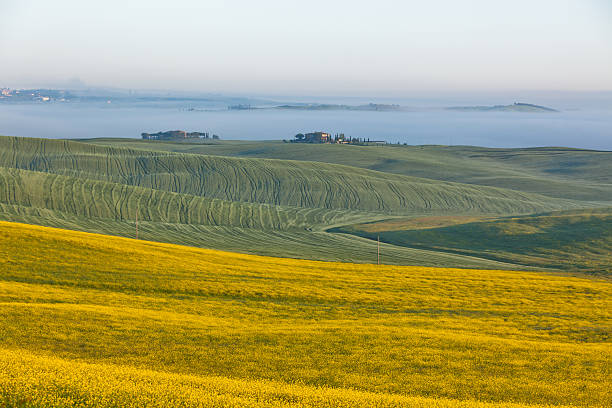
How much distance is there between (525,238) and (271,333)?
73.5m

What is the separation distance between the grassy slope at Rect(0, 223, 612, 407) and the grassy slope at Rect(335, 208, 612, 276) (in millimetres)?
31801

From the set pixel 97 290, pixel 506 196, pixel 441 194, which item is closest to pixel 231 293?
pixel 97 290

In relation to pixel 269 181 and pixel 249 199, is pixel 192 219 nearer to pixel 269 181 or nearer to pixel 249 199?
pixel 249 199

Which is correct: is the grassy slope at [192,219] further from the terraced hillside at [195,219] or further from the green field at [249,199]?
the green field at [249,199]

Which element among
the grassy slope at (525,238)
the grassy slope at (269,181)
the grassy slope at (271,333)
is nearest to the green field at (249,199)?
the grassy slope at (269,181)

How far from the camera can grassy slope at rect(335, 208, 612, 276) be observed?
82000mm

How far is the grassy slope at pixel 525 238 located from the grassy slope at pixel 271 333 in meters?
31.8

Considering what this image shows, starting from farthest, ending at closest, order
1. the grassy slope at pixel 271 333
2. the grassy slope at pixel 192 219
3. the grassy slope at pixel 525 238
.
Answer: the grassy slope at pixel 192 219 → the grassy slope at pixel 525 238 → the grassy slope at pixel 271 333

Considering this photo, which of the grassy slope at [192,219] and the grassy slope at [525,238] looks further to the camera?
the grassy slope at [192,219]

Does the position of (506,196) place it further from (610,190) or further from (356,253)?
(356,253)

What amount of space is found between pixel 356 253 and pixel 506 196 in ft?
258

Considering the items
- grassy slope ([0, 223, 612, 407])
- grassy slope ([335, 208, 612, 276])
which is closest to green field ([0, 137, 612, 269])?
grassy slope ([335, 208, 612, 276])

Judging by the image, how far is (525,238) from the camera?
9206 cm

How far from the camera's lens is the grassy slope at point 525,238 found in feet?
269
